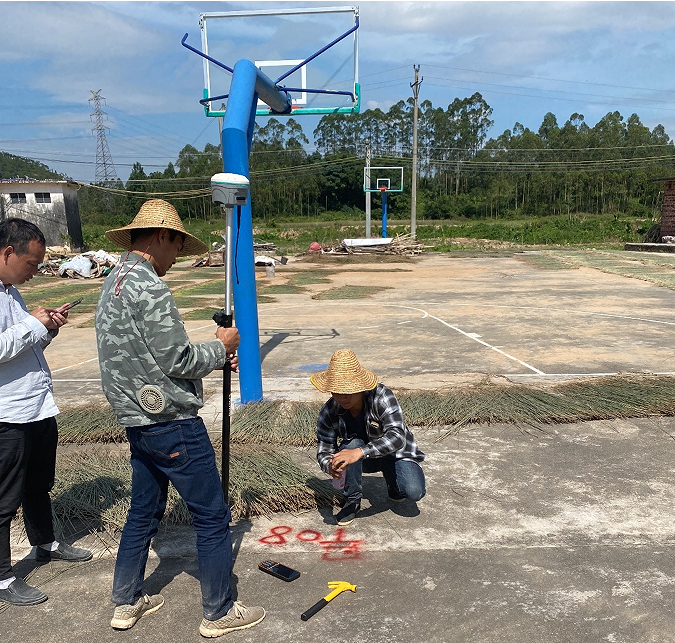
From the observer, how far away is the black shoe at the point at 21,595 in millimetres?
2861

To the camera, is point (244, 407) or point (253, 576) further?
point (244, 407)

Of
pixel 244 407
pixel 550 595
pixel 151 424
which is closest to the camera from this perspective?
pixel 151 424

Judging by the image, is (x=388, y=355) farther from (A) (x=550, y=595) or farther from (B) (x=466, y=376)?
(A) (x=550, y=595)

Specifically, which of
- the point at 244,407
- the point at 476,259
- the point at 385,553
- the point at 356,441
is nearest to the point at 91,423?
the point at 244,407

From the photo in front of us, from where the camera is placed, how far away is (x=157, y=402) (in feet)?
8.04

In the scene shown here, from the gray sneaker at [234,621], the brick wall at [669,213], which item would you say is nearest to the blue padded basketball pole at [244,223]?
the gray sneaker at [234,621]

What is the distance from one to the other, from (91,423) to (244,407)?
1.30 m

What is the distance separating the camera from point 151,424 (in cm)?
251

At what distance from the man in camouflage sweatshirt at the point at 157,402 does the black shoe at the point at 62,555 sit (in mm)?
687

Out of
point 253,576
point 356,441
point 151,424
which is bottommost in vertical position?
point 253,576

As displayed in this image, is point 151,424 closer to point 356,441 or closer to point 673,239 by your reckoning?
point 356,441

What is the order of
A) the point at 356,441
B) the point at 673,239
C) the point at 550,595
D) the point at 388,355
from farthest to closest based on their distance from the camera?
1. the point at 673,239
2. the point at 388,355
3. the point at 356,441
4. the point at 550,595

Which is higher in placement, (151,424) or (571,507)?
(151,424)

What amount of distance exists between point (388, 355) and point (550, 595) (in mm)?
5275
